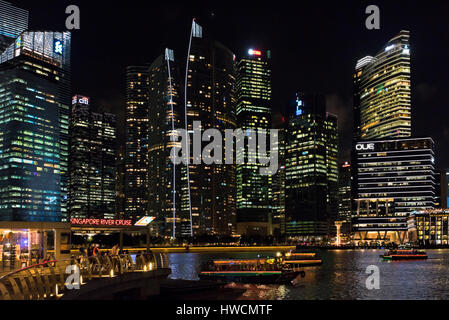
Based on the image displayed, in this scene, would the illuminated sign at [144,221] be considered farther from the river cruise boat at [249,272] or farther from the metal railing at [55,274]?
the river cruise boat at [249,272]

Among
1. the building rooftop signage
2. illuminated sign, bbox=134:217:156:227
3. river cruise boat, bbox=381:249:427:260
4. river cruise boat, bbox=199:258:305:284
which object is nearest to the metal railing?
illuminated sign, bbox=134:217:156:227

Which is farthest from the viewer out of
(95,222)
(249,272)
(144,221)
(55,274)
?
(249,272)

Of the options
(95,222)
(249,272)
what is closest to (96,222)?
(95,222)

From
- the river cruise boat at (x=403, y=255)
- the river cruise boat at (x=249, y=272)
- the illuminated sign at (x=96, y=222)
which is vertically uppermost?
the illuminated sign at (x=96, y=222)

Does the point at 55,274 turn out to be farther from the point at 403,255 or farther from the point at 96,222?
the point at 403,255

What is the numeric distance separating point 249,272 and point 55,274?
5003 centimetres

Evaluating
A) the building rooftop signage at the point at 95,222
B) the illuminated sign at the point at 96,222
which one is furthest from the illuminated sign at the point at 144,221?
the building rooftop signage at the point at 95,222

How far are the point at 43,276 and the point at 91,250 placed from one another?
13.4 meters

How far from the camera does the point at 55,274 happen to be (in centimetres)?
2333

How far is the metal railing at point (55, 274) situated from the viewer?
20281 millimetres

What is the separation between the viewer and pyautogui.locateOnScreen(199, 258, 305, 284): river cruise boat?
229 feet

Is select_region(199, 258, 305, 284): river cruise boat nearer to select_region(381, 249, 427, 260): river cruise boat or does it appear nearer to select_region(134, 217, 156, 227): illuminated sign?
select_region(134, 217, 156, 227): illuminated sign

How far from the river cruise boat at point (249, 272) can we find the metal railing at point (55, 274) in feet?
125
